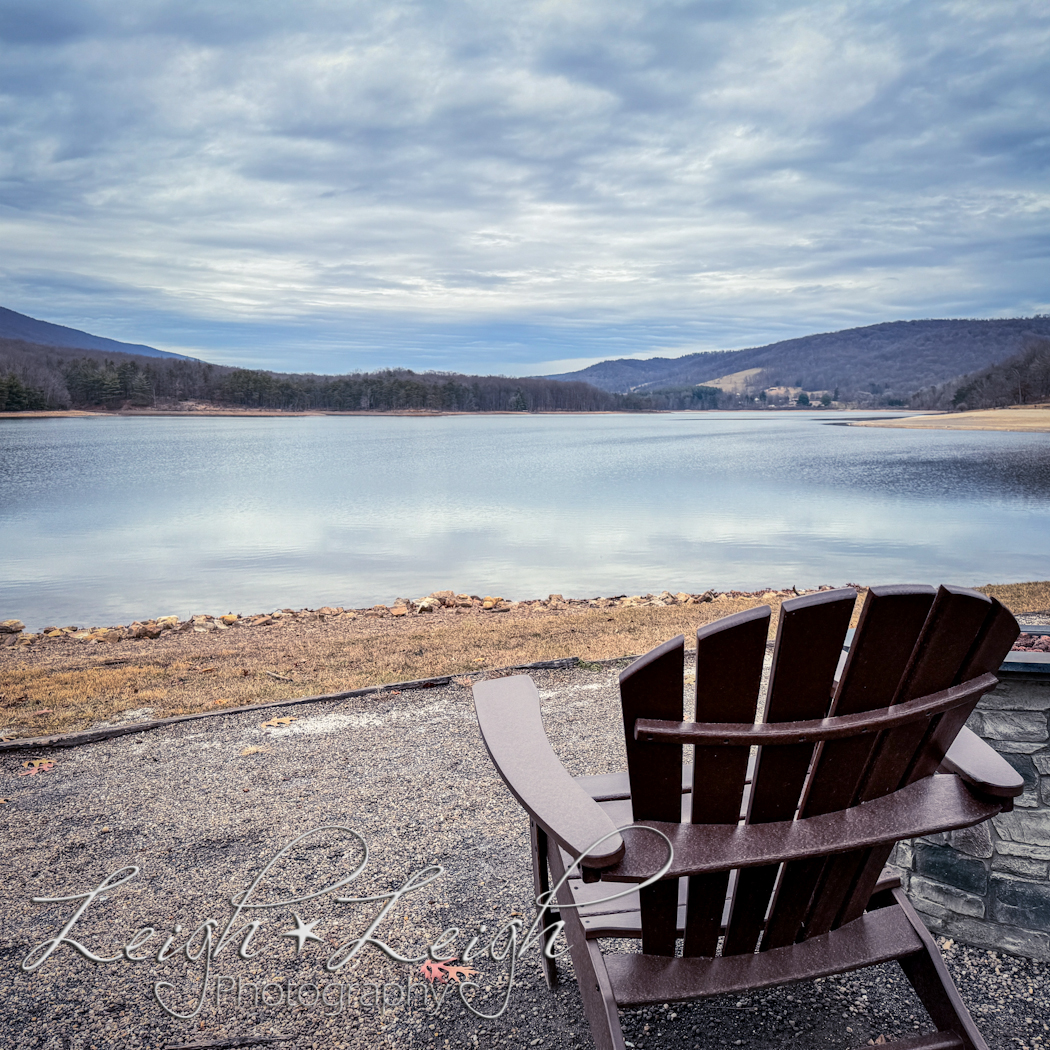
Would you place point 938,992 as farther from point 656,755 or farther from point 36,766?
point 36,766

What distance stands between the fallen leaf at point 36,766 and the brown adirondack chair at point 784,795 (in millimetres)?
3736

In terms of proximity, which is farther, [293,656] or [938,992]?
[293,656]

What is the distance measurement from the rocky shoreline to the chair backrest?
8.16m

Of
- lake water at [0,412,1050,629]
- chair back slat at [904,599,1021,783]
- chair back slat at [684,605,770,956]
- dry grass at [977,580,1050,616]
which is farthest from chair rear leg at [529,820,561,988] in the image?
lake water at [0,412,1050,629]

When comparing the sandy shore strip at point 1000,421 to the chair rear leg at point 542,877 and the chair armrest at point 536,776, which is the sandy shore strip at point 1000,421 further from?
the chair armrest at point 536,776

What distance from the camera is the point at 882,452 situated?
46969 mm

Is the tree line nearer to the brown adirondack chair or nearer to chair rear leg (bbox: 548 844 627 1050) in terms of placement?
the brown adirondack chair

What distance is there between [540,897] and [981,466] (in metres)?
40.5

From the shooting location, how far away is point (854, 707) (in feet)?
4.99

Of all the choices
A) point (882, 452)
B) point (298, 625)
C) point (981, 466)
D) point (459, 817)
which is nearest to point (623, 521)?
point (298, 625)

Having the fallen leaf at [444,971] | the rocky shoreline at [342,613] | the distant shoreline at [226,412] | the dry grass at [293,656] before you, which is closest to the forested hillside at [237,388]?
the distant shoreline at [226,412]

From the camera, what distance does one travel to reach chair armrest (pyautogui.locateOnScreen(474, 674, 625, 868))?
4.75ft

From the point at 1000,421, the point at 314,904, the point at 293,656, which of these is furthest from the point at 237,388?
the point at 314,904

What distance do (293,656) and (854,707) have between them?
659 cm
